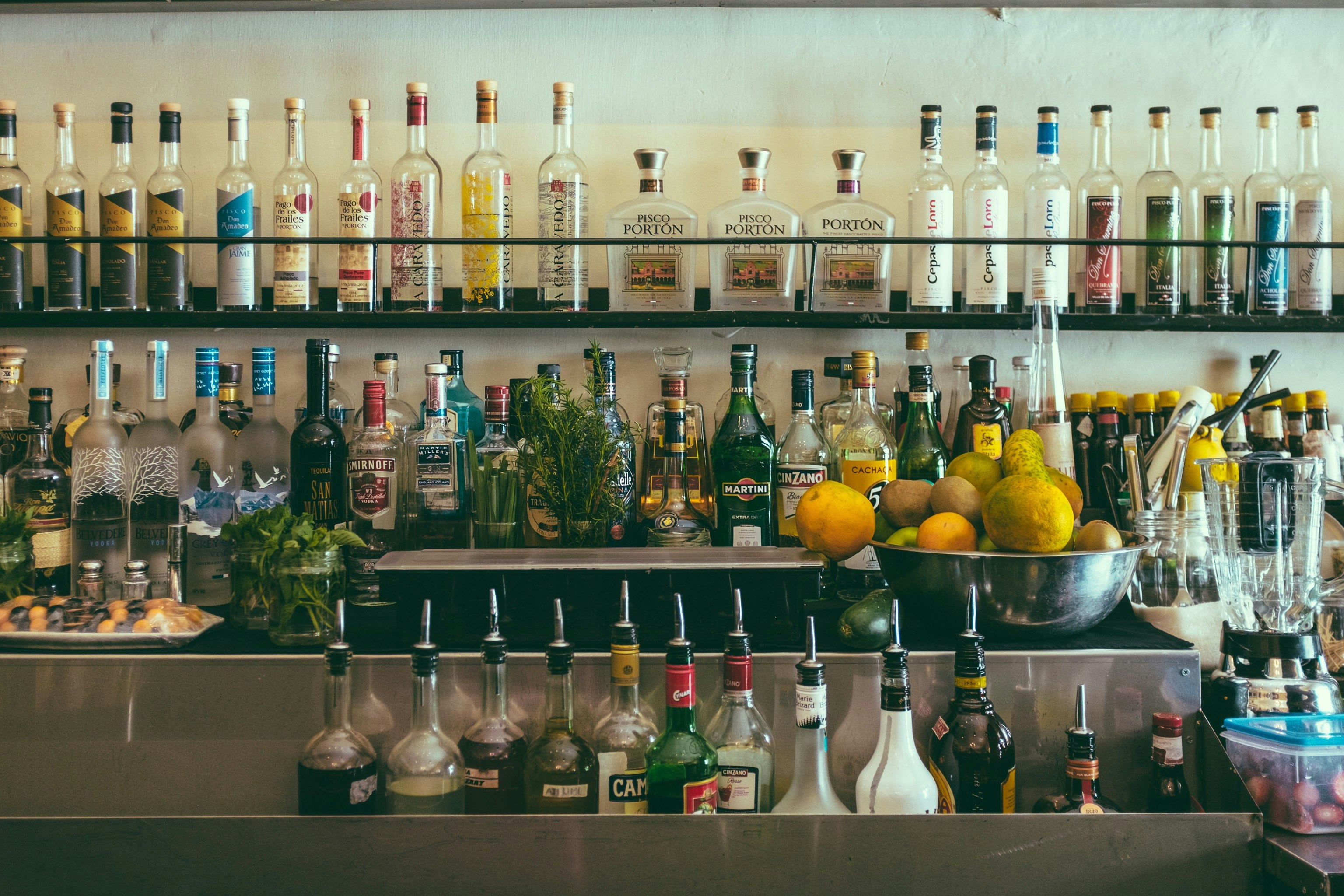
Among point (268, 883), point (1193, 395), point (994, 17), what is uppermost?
point (994, 17)

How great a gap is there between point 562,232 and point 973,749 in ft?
3.04

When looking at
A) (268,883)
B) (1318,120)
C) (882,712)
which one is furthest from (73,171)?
(1318,120)

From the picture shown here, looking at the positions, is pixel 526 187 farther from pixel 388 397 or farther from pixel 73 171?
pixel 73 171

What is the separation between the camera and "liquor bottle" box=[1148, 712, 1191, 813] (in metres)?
1.06

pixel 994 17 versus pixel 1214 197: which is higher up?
pixel 994 17

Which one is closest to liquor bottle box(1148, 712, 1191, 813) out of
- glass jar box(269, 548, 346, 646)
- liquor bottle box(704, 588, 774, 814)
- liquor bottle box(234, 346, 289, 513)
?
liquor bottle box(704, 588, 774, 814)

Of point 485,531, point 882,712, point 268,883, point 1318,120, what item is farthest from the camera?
point 1318,120

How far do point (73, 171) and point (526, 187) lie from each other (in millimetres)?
694

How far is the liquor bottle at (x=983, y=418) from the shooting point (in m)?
1.48

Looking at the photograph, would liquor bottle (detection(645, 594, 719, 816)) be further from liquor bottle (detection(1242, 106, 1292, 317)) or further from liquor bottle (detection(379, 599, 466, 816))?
liquor bottle (detection(1242, 106, 1292, 317))

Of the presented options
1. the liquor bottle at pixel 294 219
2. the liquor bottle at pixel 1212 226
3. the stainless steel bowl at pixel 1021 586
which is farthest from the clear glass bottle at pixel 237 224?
the liquor bottle at pixel 1212 226

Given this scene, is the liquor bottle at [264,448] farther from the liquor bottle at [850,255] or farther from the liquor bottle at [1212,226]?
the liquor bottle at [1212,226]

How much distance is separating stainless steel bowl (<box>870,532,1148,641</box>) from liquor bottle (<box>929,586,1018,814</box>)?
0.11ft

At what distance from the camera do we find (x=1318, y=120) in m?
1.64
